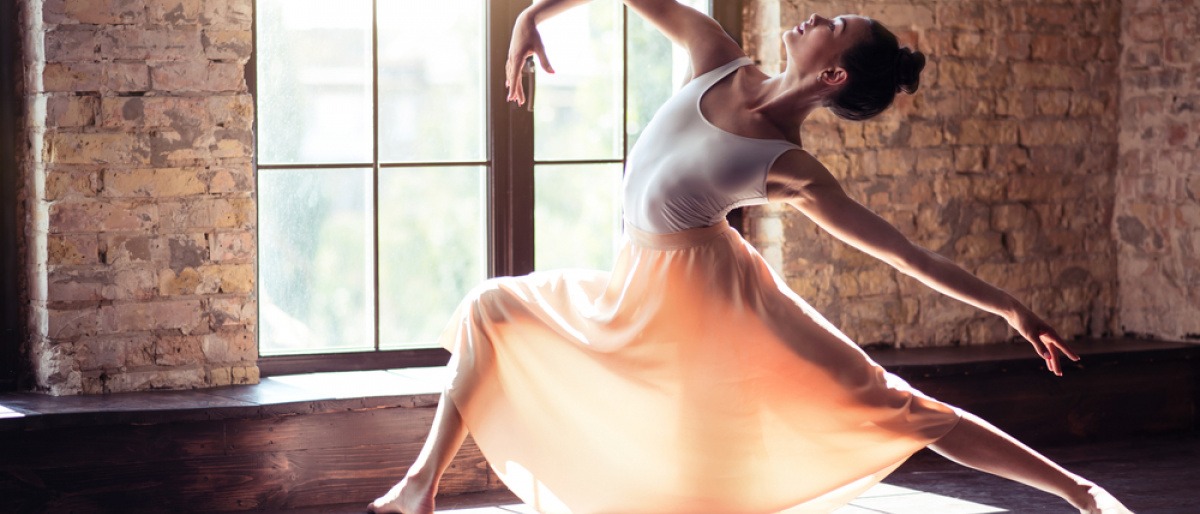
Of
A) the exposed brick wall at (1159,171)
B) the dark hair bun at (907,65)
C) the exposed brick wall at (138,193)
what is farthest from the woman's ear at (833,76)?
the exposed brick wall at (1159,171)

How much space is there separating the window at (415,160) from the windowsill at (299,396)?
0.72 ft

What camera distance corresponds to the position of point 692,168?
2918 mm

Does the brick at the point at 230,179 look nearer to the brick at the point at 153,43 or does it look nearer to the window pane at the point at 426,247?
the brick at the point at 153,43

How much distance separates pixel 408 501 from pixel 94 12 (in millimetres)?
1817

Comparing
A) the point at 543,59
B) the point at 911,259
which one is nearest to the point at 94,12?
the point at 543,59

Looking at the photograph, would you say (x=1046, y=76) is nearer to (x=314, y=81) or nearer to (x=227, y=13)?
(x=314, y=81)

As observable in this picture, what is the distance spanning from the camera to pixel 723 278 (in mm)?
3004

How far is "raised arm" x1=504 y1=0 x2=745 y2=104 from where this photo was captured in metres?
3.12

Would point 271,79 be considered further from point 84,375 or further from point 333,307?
point 84,375

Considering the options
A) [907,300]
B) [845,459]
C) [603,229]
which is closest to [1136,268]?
[907,300]

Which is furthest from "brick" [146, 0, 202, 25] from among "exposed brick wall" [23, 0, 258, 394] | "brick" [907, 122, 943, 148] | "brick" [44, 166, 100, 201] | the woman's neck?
"brick" [907, 122, 943, 148]

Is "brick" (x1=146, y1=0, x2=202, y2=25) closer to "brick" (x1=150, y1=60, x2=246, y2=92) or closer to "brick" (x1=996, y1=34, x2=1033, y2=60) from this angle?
"brick" (x1=150, y1=60, x2=246, y2=92)

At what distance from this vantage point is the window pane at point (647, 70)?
4715 mm

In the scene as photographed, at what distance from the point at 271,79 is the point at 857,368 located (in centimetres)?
225
